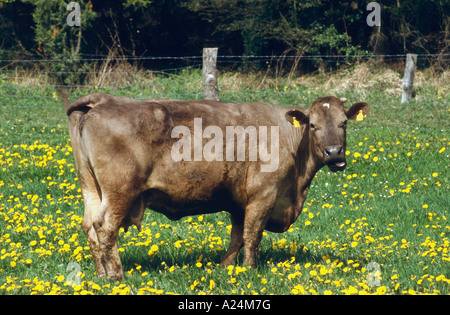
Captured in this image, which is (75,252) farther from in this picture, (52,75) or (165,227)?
(52,75)

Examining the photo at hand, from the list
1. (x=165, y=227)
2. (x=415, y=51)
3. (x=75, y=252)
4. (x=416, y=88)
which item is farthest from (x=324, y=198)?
(x=415, y=51)

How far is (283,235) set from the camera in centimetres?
746

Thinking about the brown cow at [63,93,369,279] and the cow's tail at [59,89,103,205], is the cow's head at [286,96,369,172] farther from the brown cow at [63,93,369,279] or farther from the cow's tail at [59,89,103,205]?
the cow's tail at [59,89,103,205]

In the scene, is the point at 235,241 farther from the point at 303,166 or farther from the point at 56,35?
the point at 56,35

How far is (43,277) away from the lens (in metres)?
5.91

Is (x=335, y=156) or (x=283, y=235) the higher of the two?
(x=335, y=156)

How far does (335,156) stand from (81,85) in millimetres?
14613

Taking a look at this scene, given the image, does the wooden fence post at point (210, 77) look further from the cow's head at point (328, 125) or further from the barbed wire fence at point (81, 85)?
the cow's head at point (328, 125)

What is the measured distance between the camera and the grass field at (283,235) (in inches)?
215

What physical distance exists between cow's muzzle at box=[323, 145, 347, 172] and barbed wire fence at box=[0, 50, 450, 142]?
7.80 metres

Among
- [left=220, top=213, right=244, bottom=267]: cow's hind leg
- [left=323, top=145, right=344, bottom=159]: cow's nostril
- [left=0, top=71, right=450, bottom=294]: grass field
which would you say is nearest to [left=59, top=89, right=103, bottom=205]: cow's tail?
[left=0, top=71, right=450, bottom=294]: grass field

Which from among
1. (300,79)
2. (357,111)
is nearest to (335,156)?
(357,111)

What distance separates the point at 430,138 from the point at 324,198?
366cm

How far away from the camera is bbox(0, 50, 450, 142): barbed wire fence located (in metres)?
14.1
